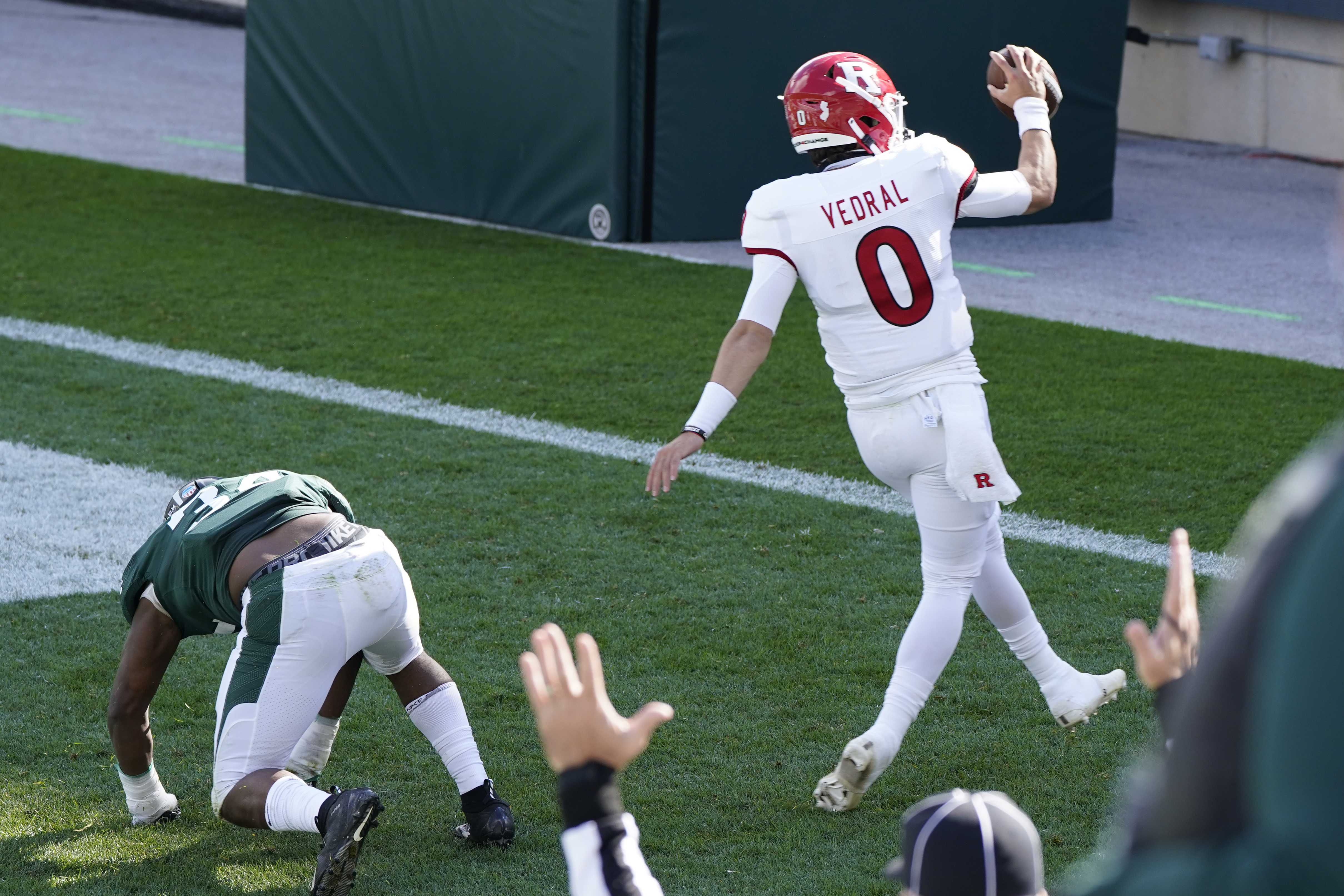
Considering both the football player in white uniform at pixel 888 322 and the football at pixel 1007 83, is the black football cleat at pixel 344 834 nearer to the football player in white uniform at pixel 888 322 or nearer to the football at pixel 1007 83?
the football player in white uniform at pixel 888 322

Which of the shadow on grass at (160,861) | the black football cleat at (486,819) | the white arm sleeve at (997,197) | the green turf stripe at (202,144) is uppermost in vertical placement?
the white arm sleeve at (997,197)

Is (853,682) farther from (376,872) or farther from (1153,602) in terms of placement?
(376,872)

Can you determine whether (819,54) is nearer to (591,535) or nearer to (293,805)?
(591,535)

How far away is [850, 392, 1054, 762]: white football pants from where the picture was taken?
13.2ft

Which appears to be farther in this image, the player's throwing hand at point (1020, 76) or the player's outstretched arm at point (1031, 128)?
the player's throwing hand at point (1020, 76)

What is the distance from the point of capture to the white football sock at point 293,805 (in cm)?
344

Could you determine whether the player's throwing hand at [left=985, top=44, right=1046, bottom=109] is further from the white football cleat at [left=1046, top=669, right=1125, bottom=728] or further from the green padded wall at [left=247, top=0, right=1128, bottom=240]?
the green padded wall at [left=247, top=0, right=1128, bottom=240]

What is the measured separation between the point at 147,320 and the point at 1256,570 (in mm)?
9257

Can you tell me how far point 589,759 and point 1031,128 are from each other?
322 centimetres

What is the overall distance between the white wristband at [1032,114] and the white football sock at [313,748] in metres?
2.36

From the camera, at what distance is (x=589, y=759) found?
5.28 ft

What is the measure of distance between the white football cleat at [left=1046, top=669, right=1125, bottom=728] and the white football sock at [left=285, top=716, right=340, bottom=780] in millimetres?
1822

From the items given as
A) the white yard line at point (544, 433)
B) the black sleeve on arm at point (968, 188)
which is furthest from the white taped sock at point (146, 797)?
the white yard line at point (544, 433)

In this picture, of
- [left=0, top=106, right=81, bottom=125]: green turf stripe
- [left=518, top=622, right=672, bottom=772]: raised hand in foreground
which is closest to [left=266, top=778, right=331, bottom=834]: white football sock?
[left=518, top=622, right=672, bottom=772]: raised hand in foreground
